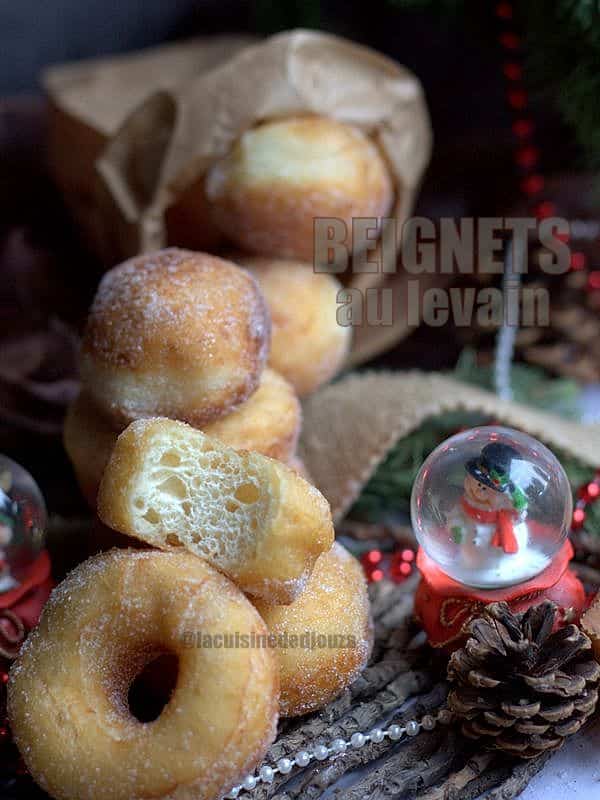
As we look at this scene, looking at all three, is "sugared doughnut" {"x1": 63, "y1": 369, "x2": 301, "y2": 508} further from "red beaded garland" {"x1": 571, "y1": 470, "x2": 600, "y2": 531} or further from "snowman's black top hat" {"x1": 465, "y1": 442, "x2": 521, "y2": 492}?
"red beaded garland" {"x1": 571, "y1": 470, "x2": 600, "y2": 531}

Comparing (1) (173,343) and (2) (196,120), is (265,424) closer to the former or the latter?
(1) (173,343)

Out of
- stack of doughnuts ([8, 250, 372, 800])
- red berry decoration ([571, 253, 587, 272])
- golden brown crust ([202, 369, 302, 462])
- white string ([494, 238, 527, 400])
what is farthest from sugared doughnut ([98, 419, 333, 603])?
red berry decoration ([571, 253, 587, 272])

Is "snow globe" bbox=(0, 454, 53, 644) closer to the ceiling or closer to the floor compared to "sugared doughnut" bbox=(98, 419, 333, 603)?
closer to the floor

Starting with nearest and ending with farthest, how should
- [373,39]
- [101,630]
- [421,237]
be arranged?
[101,630]
[421,237]
[373,39]

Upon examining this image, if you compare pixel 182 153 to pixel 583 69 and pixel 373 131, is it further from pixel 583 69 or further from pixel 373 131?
pixel 583 69

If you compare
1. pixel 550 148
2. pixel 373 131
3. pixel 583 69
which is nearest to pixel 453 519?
pixel 373 131

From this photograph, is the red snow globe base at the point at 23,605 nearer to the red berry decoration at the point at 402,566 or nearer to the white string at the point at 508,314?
the red berry decoration at the point at 402,566
